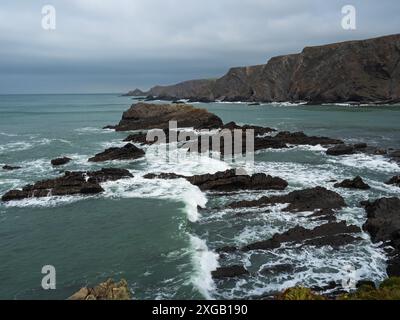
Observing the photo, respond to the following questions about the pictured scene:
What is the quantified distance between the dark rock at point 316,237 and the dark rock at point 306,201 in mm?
2574

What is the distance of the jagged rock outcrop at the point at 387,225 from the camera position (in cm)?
1281

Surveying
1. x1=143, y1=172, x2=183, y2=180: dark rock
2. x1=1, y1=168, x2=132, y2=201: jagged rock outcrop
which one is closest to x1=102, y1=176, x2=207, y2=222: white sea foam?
x1=143, y1=172, x2=183, y2=180: dark rock

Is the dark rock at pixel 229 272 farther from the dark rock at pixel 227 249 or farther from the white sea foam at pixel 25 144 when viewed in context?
the white sea foam at pixel 25 144

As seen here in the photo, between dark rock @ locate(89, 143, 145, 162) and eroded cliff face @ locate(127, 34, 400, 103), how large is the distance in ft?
260

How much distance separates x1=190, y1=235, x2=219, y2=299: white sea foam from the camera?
1150cm

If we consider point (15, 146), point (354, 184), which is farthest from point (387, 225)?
point (15, 146)

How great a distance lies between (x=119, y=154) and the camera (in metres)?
31.7

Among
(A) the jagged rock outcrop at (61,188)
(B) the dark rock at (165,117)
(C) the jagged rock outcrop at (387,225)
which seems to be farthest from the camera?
(B) the dark rock at (165,117)

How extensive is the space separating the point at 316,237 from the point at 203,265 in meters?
4.58

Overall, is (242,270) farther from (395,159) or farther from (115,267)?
(395,159)

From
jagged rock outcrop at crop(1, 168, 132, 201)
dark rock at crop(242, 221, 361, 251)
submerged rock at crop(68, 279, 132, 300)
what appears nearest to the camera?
submerged rock at crop(68, 279, 132, 300)

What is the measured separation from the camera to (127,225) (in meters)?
16.7

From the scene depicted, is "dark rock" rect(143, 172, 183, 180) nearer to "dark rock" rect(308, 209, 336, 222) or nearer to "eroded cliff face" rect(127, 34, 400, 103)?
"dark rock" rect(308, 209, 336, 222)

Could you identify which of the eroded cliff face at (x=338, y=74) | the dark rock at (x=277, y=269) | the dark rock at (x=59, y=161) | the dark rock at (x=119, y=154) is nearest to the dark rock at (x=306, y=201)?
the dark rock at (x=277, y=269)
